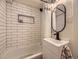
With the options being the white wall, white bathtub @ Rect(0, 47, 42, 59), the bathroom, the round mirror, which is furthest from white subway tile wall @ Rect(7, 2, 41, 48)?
the white wall

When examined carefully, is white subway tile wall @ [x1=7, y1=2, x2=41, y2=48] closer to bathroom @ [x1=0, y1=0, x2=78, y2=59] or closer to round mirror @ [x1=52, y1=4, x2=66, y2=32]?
bathroom @ [x1=0, y1=0, x2=78, y2=59]

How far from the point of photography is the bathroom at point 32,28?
1.80 meters

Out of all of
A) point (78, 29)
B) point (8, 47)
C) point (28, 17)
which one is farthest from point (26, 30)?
point (78, 29)

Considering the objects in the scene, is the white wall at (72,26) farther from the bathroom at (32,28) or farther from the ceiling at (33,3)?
the ceiling at (33,3)

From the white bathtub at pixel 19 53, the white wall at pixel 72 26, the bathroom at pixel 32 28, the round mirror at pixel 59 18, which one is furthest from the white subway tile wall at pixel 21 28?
the white wall at pixel 72 26

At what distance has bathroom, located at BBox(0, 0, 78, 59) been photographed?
1.80 meters

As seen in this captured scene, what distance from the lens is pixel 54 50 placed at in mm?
1450

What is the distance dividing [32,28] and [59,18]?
1.07 metres

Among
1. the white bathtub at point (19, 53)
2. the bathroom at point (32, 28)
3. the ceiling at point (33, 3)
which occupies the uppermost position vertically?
the ceiling at point (33, 3)

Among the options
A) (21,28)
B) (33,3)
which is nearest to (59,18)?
(33,3)

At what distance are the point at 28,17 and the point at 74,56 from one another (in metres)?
1.72

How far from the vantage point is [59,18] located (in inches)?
82.9

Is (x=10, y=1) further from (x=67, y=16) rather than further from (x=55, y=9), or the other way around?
(x=67, y=16)

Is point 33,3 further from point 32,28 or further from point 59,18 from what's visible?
point 59,18
